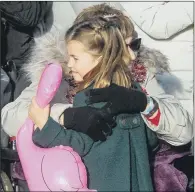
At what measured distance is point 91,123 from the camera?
2.07 m

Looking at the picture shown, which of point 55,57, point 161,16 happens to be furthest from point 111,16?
point 161,16

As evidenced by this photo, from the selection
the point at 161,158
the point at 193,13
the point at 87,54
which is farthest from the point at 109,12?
the point at 161,158

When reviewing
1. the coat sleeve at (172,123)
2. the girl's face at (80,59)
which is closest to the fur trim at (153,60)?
the coat sleeve at (172,123)

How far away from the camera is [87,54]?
7.09 ft

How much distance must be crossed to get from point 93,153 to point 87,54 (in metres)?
0.29

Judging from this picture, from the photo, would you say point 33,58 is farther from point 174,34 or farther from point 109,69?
point 174,34

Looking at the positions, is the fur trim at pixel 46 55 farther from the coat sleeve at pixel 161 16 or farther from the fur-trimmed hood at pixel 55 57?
the coat sleeve at pixel 161 16

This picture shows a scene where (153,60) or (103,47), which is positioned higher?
(103,47)

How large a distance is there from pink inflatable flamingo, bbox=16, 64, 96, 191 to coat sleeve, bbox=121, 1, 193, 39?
1.75 ft

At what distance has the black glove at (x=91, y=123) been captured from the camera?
6.80 ft

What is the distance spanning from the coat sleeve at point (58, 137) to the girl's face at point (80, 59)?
0.60 ft

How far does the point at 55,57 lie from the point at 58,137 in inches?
12.8

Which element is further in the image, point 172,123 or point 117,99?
point 172,123

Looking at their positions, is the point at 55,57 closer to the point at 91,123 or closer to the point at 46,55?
the point at 46,55
